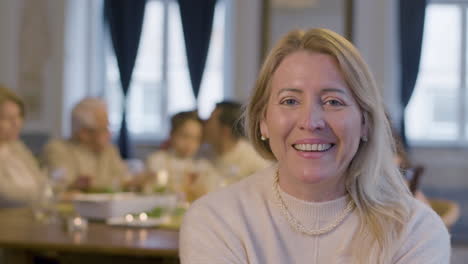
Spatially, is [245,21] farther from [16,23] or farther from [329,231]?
[329,231]

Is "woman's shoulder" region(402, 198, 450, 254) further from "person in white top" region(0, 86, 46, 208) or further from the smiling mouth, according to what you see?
"person in white top" region(0, 86, 46, 208)

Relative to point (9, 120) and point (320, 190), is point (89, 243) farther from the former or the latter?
point (9, 120)

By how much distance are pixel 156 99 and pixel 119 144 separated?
805mm

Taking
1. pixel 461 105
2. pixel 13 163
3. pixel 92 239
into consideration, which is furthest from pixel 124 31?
pixel 92 239

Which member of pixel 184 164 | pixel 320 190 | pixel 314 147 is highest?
pixel 314 147

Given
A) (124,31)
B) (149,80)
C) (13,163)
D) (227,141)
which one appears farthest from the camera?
(149,80)

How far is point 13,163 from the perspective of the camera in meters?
4.53

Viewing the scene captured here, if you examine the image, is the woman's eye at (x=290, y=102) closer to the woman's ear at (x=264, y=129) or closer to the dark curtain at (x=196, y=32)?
the woman's ear at (x=264, y=129)

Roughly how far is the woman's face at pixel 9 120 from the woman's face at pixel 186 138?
112cm

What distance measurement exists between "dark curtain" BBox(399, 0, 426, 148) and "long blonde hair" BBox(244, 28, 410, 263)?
7.22m

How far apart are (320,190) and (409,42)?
7.42m

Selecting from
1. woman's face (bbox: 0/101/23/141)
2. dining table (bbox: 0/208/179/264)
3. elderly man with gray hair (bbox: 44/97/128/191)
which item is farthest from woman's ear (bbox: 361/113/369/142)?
elderly man with gray hair (bbox: 44/97/128/191)

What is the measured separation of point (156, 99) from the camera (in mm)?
9531

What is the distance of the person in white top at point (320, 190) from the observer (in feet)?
5.60
